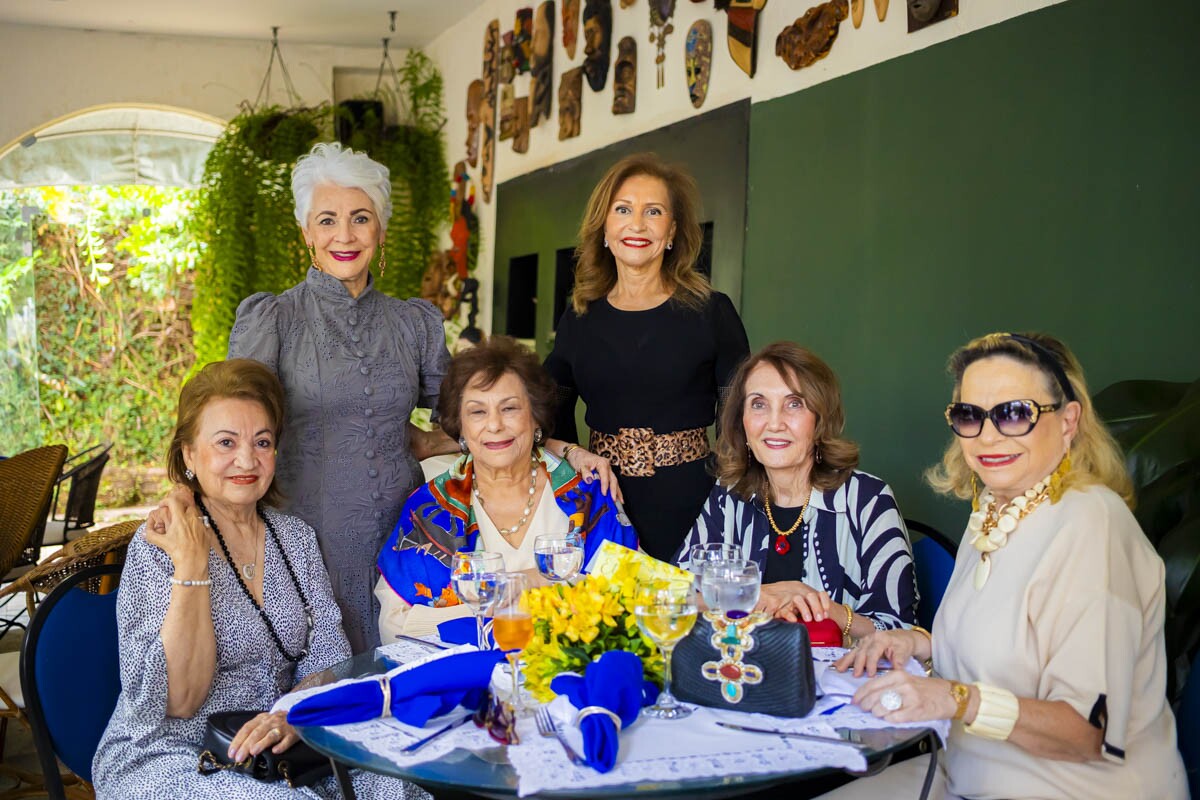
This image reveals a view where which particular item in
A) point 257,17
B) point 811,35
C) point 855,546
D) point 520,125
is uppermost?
point 257,17

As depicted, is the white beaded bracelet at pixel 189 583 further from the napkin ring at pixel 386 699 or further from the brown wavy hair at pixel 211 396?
the napkin ring at pixel 386 699

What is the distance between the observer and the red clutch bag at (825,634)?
2.10m

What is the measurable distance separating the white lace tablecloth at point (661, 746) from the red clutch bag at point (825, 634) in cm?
38

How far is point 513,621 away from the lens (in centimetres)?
168

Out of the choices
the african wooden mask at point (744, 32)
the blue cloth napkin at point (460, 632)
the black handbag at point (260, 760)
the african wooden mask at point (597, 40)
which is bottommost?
the black handbag at point (260, 760)

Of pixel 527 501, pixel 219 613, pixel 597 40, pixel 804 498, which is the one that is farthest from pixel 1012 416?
pixel 597 40

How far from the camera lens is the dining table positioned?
1.42 m

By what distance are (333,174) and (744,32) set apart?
2060 mm

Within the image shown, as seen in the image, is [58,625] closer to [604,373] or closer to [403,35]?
[604,373]

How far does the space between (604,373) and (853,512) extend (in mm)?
795

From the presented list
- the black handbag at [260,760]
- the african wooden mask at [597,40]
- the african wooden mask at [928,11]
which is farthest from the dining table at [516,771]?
the african wooden mask at [597,40]

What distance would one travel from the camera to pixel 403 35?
7.79 m

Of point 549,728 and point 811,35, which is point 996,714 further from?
point 811,35

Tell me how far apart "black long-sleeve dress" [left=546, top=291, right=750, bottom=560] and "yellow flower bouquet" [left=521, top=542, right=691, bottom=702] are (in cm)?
108
